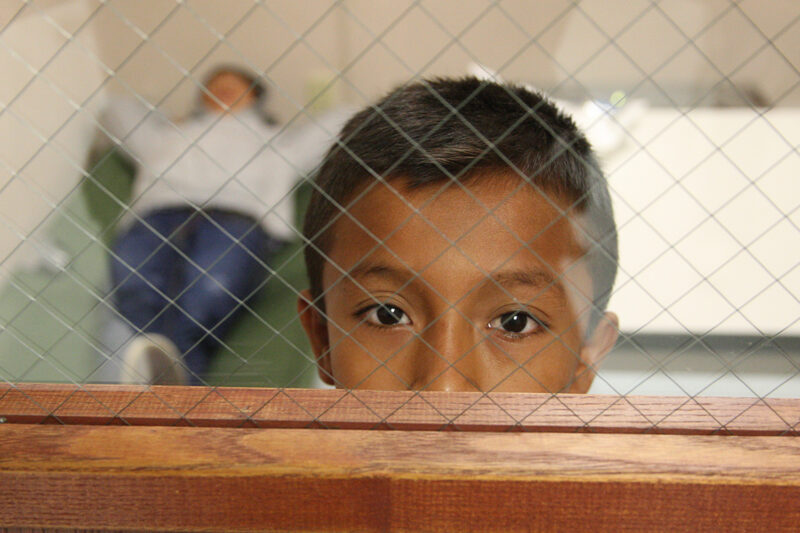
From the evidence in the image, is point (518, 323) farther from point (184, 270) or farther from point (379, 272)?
point (184, 270)

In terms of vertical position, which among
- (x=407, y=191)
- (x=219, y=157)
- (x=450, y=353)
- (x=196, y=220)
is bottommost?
(x=450, y=353)

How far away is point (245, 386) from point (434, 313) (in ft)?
0.57

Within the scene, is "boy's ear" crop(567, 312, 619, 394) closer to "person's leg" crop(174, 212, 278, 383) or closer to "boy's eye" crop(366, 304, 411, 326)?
"boy's eye" crop(366, 304, 411, 326)

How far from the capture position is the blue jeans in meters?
0.62

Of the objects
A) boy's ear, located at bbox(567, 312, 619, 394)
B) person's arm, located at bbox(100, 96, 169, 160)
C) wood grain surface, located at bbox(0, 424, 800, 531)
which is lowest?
wood grain surface, located at bbox(0, 424, 800, 531)

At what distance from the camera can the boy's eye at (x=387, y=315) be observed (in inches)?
22.0

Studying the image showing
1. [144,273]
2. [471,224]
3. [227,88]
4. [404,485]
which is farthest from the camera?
[144,273]

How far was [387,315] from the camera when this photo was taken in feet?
1.90

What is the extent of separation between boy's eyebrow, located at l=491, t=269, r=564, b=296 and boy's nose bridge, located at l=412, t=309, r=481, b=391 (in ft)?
0.15

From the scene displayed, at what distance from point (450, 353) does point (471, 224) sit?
0.33 feet

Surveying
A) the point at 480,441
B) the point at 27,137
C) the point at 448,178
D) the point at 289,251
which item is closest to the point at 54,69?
the point at 27,137

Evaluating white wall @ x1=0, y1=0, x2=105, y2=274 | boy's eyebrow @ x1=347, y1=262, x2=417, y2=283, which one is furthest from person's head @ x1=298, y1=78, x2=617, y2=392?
white wall @ x1=0, y1=0, x2=105, y2=274

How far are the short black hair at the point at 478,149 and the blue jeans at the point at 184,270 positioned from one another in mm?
128

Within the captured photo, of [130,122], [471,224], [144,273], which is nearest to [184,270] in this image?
[144,273]
